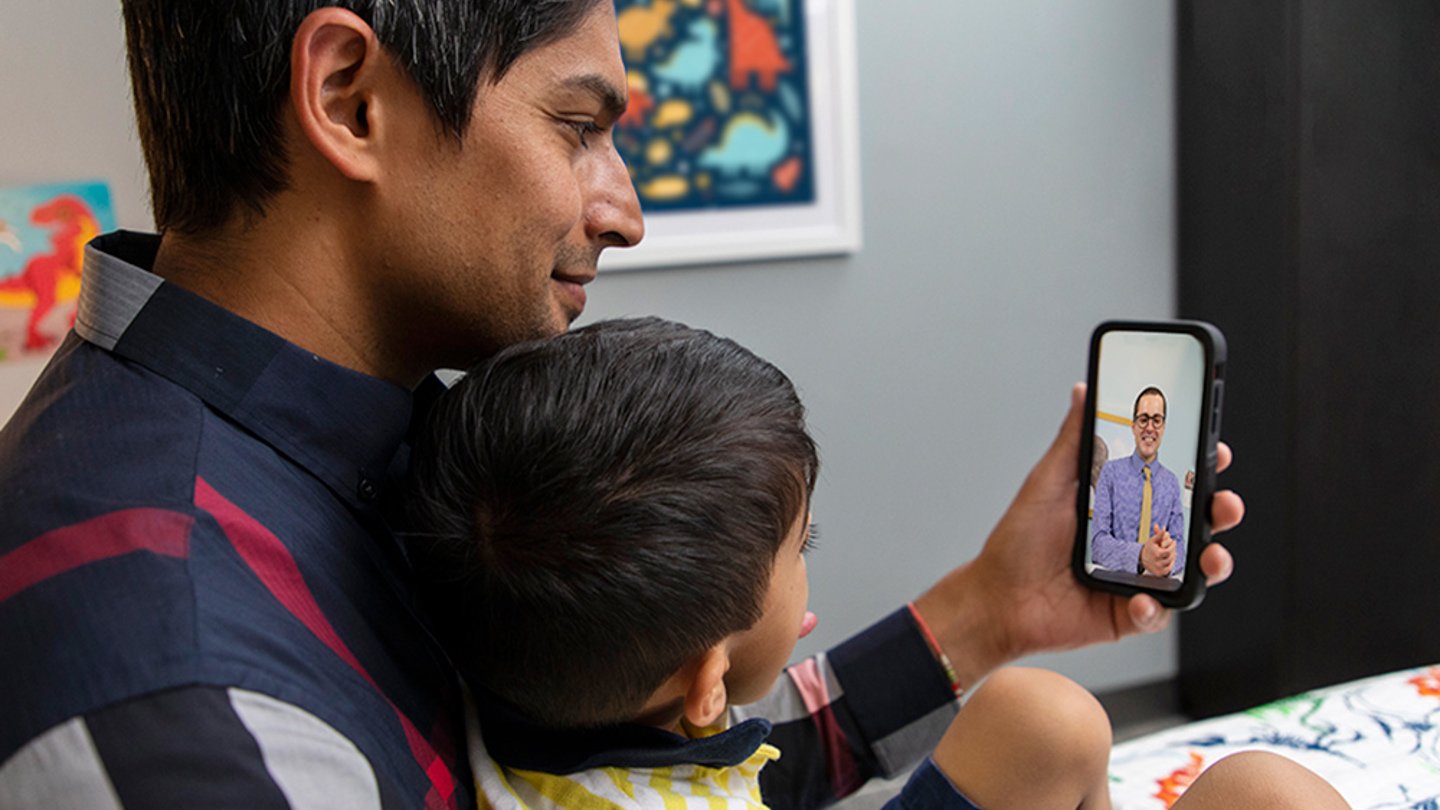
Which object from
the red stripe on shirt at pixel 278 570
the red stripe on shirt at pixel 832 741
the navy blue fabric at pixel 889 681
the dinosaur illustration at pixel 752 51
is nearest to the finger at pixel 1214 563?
the navy blue fabric at pixel 889 681

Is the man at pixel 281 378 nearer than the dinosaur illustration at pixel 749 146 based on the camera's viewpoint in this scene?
Yes

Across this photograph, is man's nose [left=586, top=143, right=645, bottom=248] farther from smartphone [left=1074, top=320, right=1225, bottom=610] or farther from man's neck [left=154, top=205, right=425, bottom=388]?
smartphone [left=1074, top=320, right=1225, bottom=610]

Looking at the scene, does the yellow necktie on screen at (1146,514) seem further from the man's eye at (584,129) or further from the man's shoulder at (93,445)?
the man's shoulder at (93,445)

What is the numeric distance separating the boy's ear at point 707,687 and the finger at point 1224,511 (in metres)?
0.54

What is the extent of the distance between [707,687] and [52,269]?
4.39 feet

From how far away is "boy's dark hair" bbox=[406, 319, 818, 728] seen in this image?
597 mm

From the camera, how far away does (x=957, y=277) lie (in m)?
1.93

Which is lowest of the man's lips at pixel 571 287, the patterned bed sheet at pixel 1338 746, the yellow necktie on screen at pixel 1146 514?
the patterned bed sheet at pixel 1338 746

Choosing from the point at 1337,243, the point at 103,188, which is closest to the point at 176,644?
the point at 103,188

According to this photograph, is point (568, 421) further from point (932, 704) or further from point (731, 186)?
point (731, 186)

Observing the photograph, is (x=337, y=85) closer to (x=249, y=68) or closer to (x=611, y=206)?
(x=249, y=68)

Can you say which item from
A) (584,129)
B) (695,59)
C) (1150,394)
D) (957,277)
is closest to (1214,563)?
(1150,394)

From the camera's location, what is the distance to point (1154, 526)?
993 mm

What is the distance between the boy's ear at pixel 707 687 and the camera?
25.3 inches
